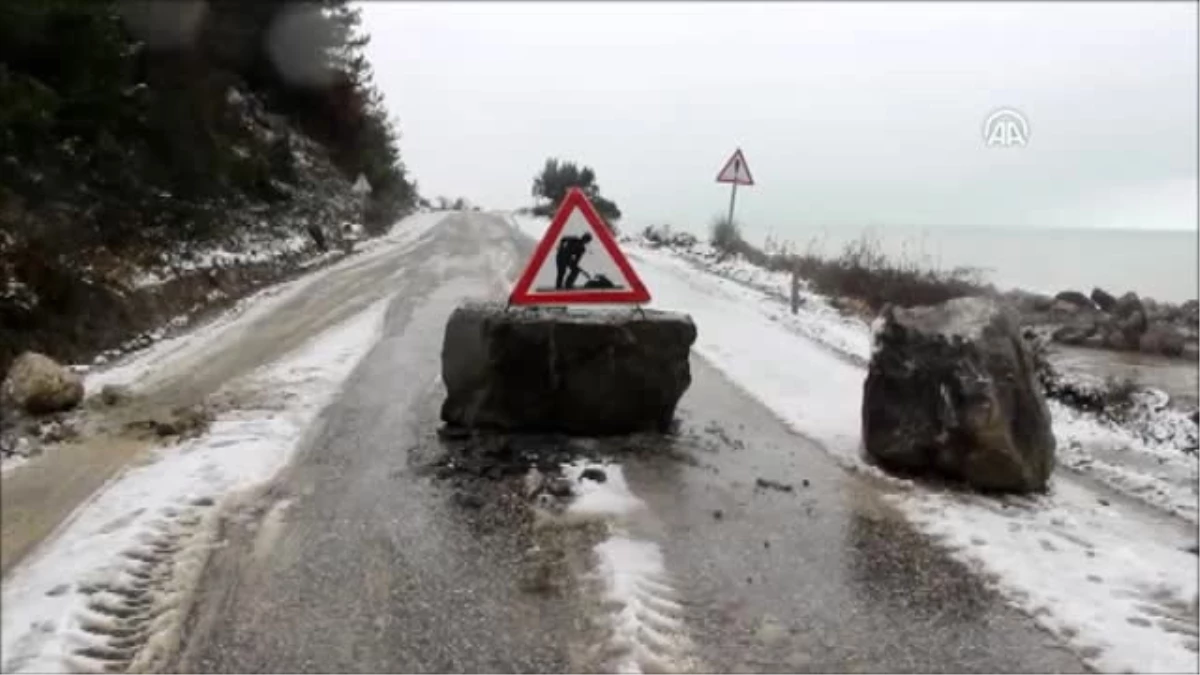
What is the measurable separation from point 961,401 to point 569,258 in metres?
2.89

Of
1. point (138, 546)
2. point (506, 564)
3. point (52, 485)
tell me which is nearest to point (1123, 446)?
point (506, 564)

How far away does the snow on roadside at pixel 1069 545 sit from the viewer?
422 centimetres

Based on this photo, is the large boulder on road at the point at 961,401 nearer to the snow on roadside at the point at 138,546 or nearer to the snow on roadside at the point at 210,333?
the snow on roadside at the point at 138,546

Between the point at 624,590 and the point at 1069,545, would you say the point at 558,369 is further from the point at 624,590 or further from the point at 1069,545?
the point at 1069,545

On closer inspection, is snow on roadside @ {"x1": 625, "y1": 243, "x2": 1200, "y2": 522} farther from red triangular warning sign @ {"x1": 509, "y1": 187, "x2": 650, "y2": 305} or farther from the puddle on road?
the puddle on road

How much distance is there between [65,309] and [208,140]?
7455mm

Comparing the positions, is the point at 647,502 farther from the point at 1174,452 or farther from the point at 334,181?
the point at 334,181

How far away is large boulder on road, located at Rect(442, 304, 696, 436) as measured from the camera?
23.9ft

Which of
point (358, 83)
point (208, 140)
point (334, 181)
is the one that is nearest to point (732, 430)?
point (208, 140)

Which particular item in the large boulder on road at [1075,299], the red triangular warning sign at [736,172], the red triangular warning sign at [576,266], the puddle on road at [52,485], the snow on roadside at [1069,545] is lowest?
the puddle on road at [52,485]

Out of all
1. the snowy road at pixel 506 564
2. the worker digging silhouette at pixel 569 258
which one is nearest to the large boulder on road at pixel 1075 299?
the snowy road at pixel 506 564

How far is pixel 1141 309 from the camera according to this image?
60.8 ft

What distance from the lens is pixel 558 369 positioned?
24.0 feet

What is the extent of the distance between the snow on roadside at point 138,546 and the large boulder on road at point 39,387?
4.15 ft
